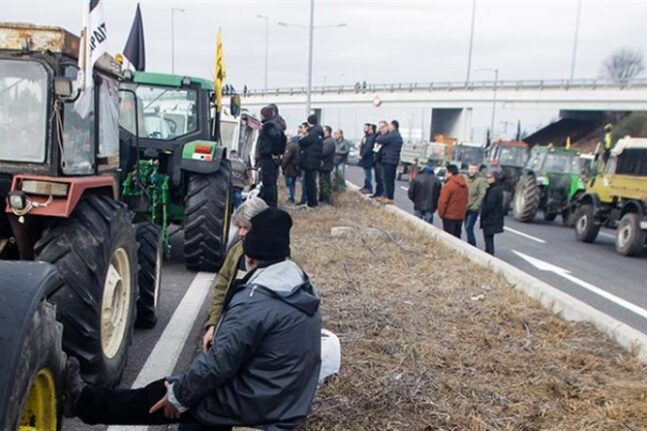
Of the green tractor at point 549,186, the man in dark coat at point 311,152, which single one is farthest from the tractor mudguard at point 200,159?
the green tractor at point 549,186

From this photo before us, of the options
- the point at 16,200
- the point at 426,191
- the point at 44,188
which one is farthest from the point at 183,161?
the point at 426,191

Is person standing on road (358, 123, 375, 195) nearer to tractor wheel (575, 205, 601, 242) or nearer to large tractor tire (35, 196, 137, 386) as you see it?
tractor wheel (575, 205, 601, 242)

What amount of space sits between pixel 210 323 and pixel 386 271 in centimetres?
468

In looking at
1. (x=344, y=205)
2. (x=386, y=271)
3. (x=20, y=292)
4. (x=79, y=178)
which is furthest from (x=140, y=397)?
(x=344, y=205)

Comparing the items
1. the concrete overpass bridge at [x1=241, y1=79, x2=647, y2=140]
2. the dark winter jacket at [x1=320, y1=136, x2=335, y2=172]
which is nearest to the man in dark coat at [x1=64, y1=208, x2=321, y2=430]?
the dark winter jacket at [x1=320, y1=136, x2=335, y2=172]

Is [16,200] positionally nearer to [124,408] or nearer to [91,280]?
[91,280]

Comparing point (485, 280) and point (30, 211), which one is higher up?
point (30, 211)

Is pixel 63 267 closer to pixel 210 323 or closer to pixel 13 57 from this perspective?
pixel 210 323

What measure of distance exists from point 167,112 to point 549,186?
1521cm

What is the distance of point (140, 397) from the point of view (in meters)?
3.38

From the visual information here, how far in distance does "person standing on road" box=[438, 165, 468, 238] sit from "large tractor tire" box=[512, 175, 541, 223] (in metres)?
8.15

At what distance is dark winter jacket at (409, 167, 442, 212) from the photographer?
564 inches

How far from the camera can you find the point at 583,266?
538 inches

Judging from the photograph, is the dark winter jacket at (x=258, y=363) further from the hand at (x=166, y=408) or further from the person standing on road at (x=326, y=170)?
the person standing on road at (x=326, y=170)
